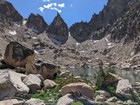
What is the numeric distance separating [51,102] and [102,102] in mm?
4830

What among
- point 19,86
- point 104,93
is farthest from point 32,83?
point 104,93

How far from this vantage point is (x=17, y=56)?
4366 cm

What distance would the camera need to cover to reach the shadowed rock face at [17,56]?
144 ft

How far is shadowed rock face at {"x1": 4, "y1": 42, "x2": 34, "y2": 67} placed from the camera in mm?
43906

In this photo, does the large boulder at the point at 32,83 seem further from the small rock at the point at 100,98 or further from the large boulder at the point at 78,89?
the small rock at the point at 100,98

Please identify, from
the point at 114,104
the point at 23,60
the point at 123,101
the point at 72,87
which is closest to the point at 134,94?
the point at 123,101

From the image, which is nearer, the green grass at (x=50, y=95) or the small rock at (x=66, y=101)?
the small rock at (x=66, y=101)

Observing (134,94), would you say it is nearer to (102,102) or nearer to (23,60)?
(102,102)

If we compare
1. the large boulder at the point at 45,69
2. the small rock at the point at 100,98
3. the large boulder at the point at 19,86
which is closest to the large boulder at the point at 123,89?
the small rock at the point at 100,98

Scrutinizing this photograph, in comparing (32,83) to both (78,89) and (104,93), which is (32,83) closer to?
(78,89)

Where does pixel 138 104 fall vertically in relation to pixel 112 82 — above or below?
below

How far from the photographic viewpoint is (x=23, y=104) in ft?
81.7

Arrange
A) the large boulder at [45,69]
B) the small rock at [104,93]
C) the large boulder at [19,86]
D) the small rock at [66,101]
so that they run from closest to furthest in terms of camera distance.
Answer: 1. the small rock at [66,101]
2. the large boulder at [19,86]
3. the small rock at [104,93]
4. the large boulder at [45,69]

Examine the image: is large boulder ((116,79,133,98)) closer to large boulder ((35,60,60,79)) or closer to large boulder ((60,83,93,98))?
large boulder ((60,83,93,98))
